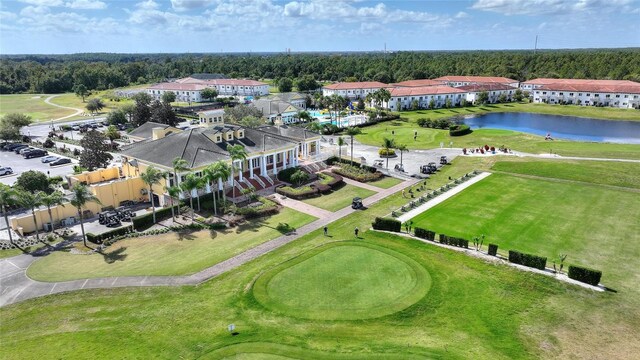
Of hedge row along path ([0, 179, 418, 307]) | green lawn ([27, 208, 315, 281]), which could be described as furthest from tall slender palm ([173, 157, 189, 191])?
hedge row along path ([0, 179, 418, 307])

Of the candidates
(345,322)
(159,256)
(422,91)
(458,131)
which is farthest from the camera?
(422,91)

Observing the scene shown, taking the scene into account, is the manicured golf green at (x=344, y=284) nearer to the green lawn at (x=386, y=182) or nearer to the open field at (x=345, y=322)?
the open field at (x=345, y=322)

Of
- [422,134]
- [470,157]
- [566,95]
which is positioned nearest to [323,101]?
[422,134]

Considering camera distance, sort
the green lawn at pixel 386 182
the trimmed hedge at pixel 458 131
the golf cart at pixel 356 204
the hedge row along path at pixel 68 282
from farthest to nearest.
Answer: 1. the trimmed hedge at pixel 458 131
2. the green lawn at pixel 386 182
3. the golf cart at pixel 356 204
4. the hedge row along path at pixel 68 282

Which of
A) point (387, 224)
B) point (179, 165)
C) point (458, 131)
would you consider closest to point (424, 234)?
point (387, 224)

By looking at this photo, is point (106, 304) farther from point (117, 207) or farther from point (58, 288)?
point (117, 207)

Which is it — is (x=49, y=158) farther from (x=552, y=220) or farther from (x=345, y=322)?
(x=552, y=220)

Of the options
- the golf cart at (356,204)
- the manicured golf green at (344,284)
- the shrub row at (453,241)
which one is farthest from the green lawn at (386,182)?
the manicured golf green at (344,284)
